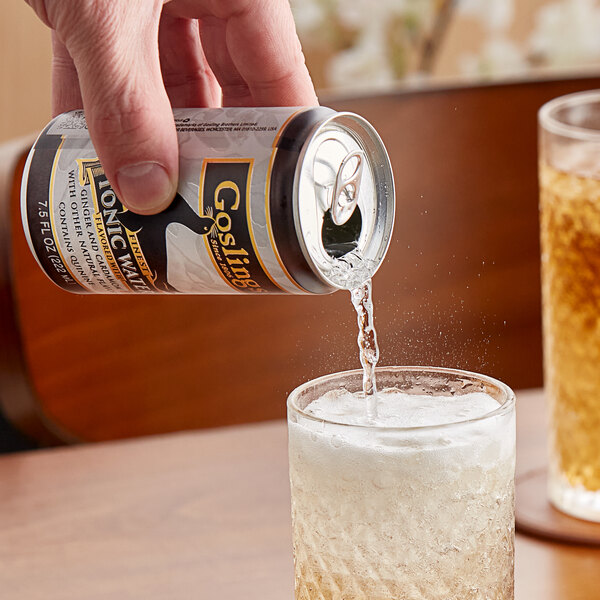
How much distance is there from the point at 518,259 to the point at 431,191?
211 millimetres

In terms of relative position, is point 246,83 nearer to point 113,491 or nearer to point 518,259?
point 113,491

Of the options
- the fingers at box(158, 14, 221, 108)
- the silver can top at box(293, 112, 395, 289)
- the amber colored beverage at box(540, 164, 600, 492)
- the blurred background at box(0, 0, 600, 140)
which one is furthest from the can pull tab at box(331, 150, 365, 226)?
the blurred background at box(0, 0, 600, 140)

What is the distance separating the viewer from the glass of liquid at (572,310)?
0.83m

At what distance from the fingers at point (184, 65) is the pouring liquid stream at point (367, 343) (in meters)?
0.35

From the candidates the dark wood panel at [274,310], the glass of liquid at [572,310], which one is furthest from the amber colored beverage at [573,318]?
the dark wood panel at [274,310]

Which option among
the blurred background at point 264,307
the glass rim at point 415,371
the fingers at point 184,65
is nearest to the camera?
the glass rim at point 415,371

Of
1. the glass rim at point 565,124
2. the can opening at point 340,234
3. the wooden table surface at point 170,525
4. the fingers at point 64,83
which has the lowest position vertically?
the wooden table surface at point 170,525

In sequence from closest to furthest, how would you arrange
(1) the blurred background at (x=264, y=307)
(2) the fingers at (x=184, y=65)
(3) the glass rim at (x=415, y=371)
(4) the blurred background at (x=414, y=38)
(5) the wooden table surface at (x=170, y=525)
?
(3) the glass rim at (x=415, y=371), (5) the wooden table surface at (x=170, y=525), (2) the fingers at (x=184, y=65), (1) the blurred background at (x=264, y=307), (4) the blurred background at (x=414, y=38)

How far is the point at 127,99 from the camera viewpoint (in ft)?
2.05

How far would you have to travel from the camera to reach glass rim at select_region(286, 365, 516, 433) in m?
0.58

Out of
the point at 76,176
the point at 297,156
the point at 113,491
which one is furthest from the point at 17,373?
the point at 297,156

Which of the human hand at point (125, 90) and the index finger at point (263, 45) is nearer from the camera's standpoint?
the human hand at point (125, 90)

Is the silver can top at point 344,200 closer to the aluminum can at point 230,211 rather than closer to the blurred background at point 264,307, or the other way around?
the aluminum can at point 230,211

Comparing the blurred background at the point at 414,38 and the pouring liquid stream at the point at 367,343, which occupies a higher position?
the blurred background at the point at 414,38
